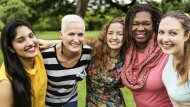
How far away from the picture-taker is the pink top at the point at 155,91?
2941 millimetres

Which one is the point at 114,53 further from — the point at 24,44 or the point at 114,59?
the point at 24,44

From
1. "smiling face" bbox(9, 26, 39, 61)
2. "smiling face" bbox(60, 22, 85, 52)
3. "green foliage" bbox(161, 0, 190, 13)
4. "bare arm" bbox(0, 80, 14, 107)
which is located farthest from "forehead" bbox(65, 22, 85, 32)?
"green foliage" bbox(161, 0, 190, 13)

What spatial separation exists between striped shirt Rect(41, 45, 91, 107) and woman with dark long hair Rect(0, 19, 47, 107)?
0.34 metres

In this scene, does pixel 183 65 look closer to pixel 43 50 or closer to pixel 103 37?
pixel 103 37

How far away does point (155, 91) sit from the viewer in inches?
118

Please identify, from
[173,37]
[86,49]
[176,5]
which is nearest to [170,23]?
[173,37]

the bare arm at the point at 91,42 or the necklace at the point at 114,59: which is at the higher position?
the bare arm at the point at 91,42

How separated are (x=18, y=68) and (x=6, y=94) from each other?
0.27 m

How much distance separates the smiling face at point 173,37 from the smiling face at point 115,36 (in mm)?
678

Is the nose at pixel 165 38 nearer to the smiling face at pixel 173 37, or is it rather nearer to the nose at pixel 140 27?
the smiling face at pixel 173 37

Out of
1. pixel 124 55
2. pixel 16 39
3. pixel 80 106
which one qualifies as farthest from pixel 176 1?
pixel 16 39

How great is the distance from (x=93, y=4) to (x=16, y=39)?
41.8 ft

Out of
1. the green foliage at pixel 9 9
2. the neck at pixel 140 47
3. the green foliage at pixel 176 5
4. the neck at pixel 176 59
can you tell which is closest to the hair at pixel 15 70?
the neck at pixel 140 47

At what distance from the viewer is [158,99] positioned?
3021 mm
